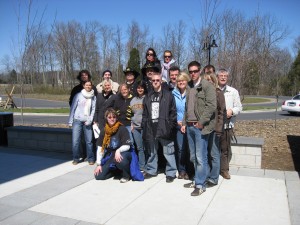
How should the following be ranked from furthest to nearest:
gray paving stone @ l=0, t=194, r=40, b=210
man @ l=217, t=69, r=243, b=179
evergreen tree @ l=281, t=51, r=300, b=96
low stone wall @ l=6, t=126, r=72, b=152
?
evergreen tree @ l=281, t=51, r=300, b=96 < low stone wall @ l=6, t=126, r=72, b=152 < man @ l=217, t=69, r=243, b=179 < gray paving stone @ l=0, t=194, r=40, b=210

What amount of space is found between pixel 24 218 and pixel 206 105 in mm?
2851

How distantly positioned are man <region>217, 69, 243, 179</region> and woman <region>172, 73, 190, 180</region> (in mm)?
637

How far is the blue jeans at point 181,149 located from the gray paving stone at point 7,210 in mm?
2628

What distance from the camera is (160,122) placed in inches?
194

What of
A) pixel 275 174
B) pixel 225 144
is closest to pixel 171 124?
pixel 225 144

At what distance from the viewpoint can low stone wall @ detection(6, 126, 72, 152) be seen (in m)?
7.30

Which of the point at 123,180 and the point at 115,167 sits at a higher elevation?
the point at 115,167

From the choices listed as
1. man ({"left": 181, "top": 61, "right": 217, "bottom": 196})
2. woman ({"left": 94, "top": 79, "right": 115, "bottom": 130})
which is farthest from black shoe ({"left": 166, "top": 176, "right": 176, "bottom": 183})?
woman ({"left": 94, "top": 79, "right": 115, "bottom": 130})

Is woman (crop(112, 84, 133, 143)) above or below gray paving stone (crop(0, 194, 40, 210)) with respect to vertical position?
above

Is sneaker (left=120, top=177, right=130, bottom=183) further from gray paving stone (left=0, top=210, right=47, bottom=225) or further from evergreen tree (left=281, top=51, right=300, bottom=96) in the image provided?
evergreen tree (left=281, top=51, right=300, bottom=96)

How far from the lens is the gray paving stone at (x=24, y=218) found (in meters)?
3.58

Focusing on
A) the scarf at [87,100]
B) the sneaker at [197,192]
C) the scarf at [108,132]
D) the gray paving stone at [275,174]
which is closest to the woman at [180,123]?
the sneaker at [197,192]

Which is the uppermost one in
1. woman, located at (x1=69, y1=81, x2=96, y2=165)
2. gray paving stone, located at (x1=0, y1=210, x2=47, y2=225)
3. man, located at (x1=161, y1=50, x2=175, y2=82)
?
man, located at (x1=161, y1=50, x2=175, y2=82)

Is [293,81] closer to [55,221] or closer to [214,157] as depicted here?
[214,157]
